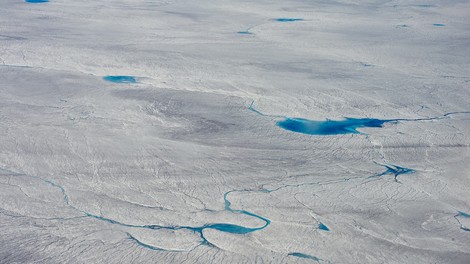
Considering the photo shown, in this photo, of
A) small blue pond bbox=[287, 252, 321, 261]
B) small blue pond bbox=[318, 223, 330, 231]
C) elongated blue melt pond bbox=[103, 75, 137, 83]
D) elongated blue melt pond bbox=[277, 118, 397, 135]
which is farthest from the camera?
elongated blue melt pond bbox=[103, 75, 137, 83]

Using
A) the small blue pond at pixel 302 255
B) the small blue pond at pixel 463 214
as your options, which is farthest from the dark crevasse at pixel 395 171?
the small blue pond at pixel 302 255

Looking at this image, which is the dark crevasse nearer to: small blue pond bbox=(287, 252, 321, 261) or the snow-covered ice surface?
the snow-covered ice surface

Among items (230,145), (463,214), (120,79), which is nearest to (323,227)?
(463,214)

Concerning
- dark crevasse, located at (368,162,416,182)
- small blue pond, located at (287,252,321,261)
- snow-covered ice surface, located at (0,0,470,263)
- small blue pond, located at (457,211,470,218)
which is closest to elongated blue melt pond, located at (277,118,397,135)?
snow-covered ice surface, located at (0,0,470,263)

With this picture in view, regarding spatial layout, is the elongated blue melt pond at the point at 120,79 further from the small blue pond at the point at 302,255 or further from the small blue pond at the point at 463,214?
the small blue pond at the point at 463,214

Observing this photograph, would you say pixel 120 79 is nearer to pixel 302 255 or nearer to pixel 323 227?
pixel 323 227
